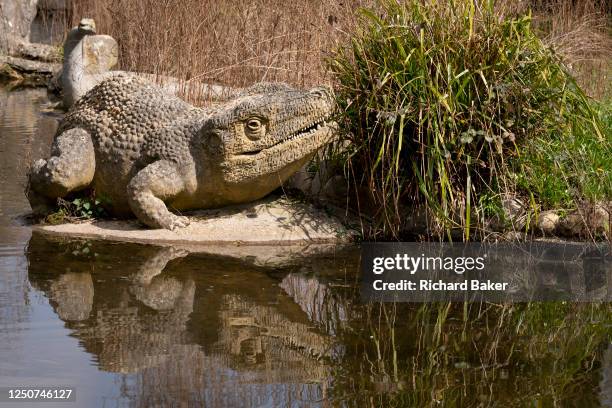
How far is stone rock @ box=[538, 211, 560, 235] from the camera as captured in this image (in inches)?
270

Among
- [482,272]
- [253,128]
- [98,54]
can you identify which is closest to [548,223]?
[482,272]

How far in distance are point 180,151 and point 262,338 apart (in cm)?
252

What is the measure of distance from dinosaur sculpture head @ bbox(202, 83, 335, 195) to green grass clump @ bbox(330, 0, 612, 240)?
24 centimetres

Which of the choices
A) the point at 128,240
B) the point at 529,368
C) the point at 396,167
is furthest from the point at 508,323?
the point at 128,240

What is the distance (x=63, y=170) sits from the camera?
7.31 m

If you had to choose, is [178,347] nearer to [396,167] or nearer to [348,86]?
[396,167]

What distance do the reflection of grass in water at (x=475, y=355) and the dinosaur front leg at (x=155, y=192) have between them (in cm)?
214

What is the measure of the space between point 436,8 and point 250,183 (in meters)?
1.90

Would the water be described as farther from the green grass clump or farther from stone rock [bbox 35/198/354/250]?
the green grass clump

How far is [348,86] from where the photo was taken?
7.04 m

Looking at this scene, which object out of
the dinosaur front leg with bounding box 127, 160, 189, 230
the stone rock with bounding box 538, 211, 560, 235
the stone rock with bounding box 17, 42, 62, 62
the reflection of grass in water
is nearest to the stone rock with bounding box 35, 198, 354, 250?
the dinosaur front leg with bounding box 127, 160, 189, 230

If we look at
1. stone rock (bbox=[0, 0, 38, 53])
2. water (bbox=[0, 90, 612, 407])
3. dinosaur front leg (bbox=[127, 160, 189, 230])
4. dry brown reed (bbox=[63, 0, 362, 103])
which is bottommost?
water (bbox=[0, 90, 612, 407])

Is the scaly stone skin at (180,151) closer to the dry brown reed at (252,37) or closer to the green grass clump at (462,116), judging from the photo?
the green grass clump at (462,116)

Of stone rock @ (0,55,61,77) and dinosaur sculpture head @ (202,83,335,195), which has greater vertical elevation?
dinosaur sculpture head @ (202,83,335,195)
